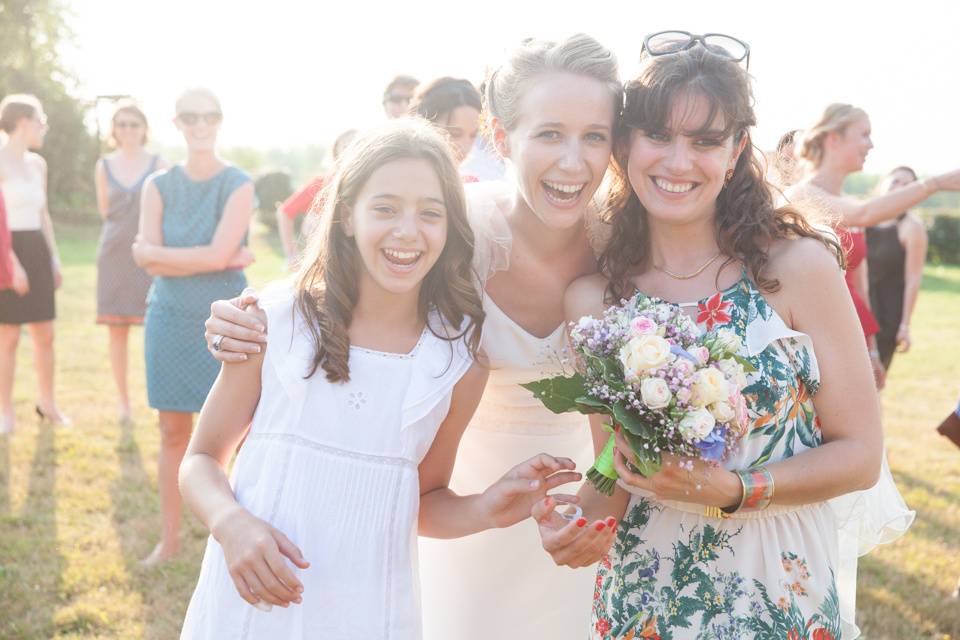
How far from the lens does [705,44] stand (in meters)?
2.69

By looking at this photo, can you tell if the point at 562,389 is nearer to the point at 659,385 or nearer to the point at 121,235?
the point at 659,385

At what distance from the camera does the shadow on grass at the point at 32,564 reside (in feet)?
16.1

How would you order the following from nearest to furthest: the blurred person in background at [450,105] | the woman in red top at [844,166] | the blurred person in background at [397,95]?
the blurred person in background at [450,105] → the woman in red top at [844,166] → the blurred person in background at [397,95]

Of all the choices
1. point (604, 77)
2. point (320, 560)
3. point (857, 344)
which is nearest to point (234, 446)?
point (320, 560)

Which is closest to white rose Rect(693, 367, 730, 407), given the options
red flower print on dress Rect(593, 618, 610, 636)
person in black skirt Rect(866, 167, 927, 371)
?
red flower print on dress Rect(593, 618, 610, 636)

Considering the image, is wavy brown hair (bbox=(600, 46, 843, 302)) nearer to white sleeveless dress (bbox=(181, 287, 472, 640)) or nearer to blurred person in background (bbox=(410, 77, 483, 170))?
white sleeveless dress (bbox=(181, 287, 472, 640))

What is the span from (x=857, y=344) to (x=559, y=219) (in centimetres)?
103

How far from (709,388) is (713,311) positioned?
0.52 m

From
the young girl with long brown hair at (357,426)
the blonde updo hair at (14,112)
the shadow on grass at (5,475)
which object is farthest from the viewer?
the blonde updo hair at (14,112)

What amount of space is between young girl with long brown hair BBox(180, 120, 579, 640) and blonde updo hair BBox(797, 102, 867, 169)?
4.29 meters

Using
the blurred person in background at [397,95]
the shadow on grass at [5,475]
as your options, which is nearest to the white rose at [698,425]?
the blurred person in background at [397,95]

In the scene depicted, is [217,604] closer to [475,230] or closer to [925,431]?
[475,230]

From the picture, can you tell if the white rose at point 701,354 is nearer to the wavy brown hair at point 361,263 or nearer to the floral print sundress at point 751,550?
the floral print sundress at point 751,550

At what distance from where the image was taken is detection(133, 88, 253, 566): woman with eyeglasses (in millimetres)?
5586
